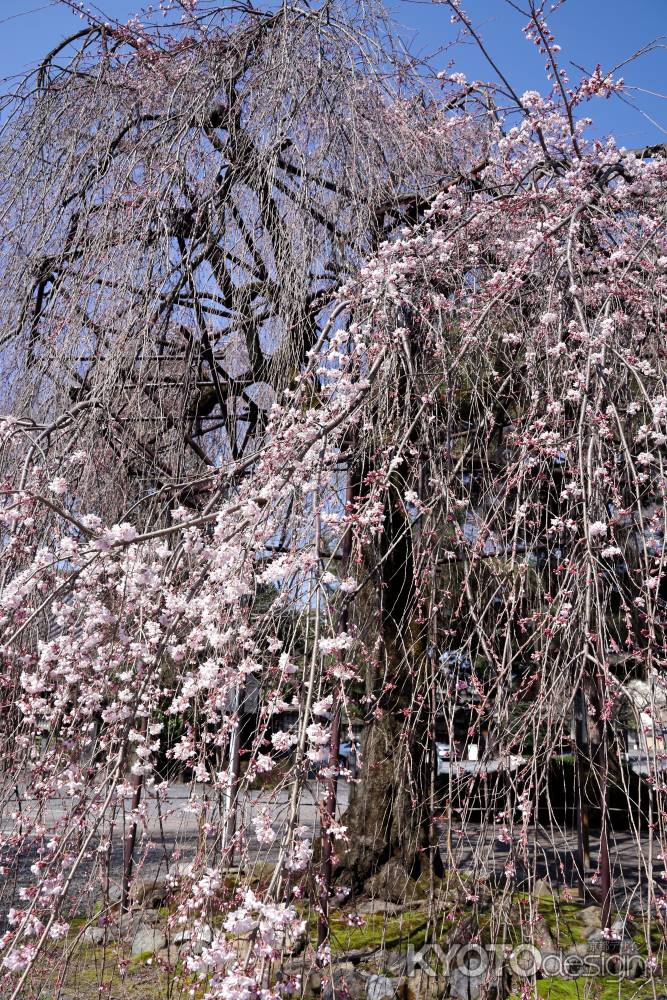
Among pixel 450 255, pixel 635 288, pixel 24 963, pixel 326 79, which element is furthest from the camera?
pixel 326 79

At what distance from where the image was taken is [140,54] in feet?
9.28

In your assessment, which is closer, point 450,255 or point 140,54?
point 450,255

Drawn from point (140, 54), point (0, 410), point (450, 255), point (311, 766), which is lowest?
point (311, 766)

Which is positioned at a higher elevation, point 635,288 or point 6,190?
point 6,190

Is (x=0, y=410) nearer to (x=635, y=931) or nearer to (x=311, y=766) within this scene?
(x=311, y=766)

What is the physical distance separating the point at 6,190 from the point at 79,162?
1.00ft

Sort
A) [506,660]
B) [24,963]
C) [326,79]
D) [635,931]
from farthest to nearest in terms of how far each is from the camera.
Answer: [635,931], [326,79], [506,660], [24,963]

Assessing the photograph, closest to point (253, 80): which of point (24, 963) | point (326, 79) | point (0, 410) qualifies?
point (326, 79)

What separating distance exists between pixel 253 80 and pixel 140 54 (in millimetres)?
Answer: 508

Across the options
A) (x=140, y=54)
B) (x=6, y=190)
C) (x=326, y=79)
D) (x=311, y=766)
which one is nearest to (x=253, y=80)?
(x=326, y=79)

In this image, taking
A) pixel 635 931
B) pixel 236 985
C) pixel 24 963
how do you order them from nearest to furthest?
pixel 236 985 < pixel 24 963 < pixel 635 931

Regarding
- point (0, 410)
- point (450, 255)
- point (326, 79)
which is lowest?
point (0, 410)

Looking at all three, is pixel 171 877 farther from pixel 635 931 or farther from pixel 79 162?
pixel 635 931

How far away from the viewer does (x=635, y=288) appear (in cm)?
211
